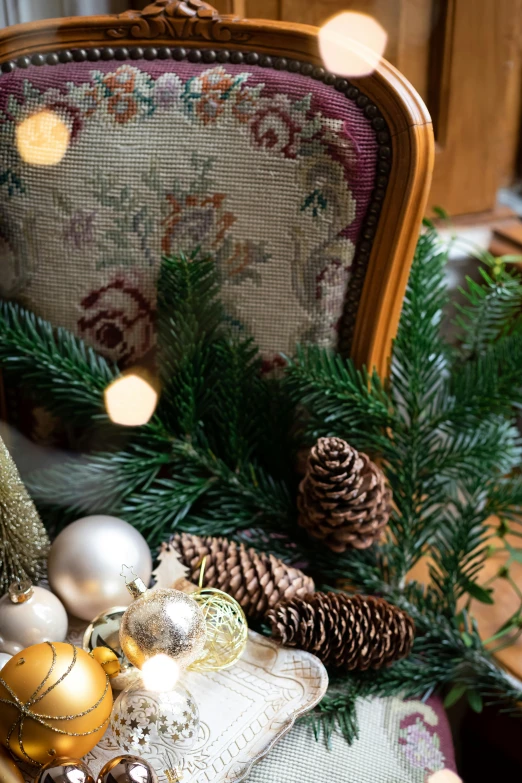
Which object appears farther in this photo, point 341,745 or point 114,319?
point 114,319

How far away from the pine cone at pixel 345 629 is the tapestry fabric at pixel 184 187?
223 mm

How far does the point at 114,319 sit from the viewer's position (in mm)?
637

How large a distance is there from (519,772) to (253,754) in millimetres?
461

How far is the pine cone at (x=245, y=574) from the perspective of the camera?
0.53 meters

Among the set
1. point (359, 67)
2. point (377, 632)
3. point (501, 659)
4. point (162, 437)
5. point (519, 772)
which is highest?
point (359, 67)

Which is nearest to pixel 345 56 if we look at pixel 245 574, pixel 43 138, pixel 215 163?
pixel 215 163

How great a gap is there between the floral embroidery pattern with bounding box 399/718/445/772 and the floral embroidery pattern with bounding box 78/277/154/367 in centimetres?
37

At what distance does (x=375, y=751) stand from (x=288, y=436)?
0.85ft

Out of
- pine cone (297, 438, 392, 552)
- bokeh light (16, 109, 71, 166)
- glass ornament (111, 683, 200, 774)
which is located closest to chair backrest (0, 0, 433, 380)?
bokeh light (16, 109, 71, 166)

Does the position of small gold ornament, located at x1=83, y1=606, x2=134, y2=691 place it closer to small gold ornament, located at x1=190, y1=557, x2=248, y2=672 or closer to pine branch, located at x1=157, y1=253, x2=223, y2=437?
small gold ornament, located at x1=190, y1=557, x2=248, y2=672

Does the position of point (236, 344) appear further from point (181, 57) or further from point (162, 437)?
point (181, 57)

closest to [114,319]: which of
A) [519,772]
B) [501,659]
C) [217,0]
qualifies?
[217,0]

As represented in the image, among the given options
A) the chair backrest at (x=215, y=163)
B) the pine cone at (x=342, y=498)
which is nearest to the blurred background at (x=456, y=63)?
the chair backrest at (x=215, y=163)

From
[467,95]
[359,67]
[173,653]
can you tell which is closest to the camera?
[173,653]
